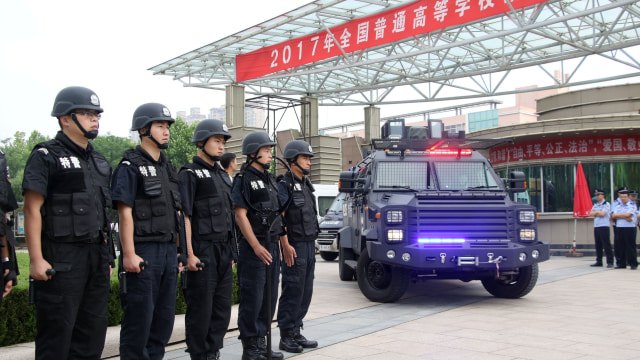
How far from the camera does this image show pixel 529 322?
23.9 feet

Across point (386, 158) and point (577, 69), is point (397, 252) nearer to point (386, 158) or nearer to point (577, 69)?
point (386, 158)

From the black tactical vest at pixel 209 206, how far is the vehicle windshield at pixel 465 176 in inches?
193

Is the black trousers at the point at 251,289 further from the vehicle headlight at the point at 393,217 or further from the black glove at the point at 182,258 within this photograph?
the vehicle headlight at the point at 393,217

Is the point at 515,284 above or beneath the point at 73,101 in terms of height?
beneath

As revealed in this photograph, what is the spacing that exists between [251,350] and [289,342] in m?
0.55

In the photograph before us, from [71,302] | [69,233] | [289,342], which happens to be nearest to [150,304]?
[71,302]

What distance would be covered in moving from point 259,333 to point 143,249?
166 cm

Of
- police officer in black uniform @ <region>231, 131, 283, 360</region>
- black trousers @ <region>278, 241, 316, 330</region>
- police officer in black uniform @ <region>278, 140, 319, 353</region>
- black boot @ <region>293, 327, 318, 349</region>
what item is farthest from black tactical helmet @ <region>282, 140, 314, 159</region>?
black boot @ <region>293, 327, 318, 349</region>

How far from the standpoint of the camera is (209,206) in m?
5.12

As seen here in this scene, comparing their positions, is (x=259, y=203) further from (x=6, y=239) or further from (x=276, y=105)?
(x=276, y=105)

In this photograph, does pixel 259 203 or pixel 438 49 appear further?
pixel 438 49

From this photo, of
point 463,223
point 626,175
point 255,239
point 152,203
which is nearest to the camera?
point 152,203

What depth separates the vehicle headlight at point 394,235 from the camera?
8.39 metres

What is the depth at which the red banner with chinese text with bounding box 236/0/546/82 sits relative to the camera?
647 inches
